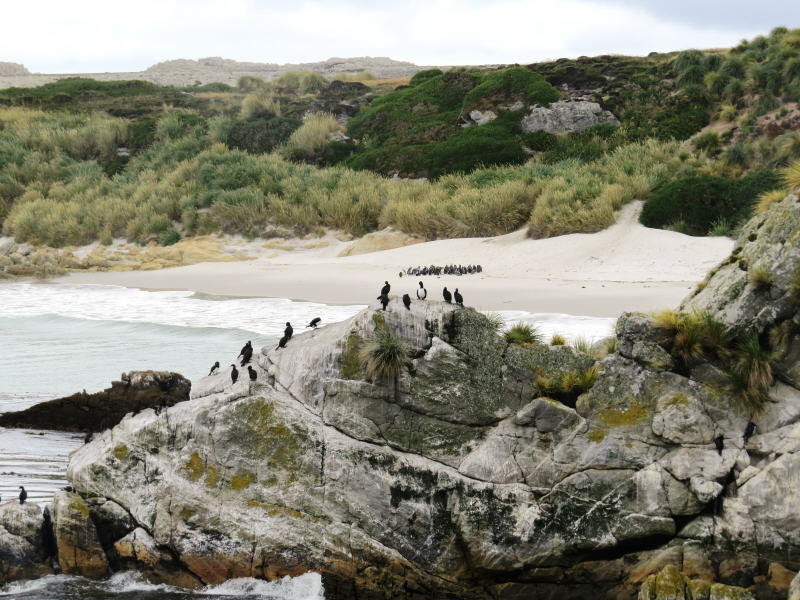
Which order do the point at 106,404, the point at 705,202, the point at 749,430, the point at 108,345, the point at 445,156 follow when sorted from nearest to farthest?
the point at 749,430
the point at 106,404
the point at 108,345
the point at 705,202
the point at 445,156

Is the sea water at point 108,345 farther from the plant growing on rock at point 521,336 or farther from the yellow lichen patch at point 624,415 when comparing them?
the yellow lichen patch at point 624,415

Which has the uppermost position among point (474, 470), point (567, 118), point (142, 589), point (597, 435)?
point (567, 118)

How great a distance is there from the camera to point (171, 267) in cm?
2525

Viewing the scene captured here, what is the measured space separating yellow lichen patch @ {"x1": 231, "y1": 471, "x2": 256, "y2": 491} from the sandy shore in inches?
339

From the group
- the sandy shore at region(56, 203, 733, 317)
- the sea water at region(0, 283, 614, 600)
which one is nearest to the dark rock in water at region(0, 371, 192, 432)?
the sea water at region(0, 283, 614, 600)

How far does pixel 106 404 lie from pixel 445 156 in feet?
70.5

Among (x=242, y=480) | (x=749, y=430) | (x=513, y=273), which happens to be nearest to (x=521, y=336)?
(x=749, y=430)

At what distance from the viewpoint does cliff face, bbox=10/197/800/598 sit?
6.68 metres

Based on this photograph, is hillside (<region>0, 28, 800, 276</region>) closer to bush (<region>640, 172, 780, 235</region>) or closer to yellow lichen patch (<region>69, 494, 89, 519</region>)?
bush (<region>640, 172, 780, 235</region>)

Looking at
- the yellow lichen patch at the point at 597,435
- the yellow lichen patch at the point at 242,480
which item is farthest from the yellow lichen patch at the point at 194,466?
the yellow lichen patch at the point at 597,435

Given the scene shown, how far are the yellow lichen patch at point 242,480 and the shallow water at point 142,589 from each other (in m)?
0.77

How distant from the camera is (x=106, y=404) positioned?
1091cm

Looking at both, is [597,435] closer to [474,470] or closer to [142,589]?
[474,470]

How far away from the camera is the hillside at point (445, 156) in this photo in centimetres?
2355
